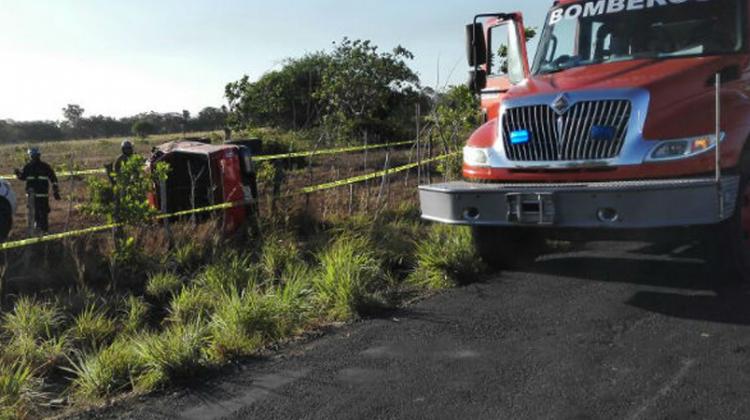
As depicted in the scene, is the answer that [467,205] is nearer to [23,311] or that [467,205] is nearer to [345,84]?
[23,311]

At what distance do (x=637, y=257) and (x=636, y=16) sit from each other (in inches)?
92.7

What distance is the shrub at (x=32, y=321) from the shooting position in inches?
227

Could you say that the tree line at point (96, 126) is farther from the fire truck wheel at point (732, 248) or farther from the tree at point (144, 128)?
the fire truck wheel at point (732, 248)

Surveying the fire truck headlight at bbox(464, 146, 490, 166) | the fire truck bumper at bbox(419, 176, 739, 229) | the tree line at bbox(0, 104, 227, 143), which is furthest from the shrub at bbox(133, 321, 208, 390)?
the tree line at bbox(0, 104, 227, 143)

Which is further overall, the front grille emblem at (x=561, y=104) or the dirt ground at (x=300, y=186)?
the dirt ground at (x=300, y=186)

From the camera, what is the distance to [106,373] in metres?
4.63

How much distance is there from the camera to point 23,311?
235 inches

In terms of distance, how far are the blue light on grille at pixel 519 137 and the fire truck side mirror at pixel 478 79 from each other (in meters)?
1.94

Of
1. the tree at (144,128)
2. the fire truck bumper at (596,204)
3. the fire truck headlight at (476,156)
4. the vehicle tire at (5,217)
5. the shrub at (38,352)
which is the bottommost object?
the shrub at (38,352)

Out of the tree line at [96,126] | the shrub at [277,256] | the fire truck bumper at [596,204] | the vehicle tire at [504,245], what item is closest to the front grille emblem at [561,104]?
the fire truck bumper at [596,204]

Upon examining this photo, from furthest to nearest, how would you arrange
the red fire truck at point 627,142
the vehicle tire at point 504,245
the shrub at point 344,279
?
the vehicle tire at point 504,245, the shrub at point 344,279, the red fire truck at point 627,142

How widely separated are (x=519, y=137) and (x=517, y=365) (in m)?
2.35

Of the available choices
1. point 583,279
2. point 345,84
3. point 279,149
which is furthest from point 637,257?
point 345,84

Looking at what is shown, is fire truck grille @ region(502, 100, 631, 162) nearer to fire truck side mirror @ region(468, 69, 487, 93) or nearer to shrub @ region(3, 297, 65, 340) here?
fire truck side mirror @ region(468, 69, 487, 93)
